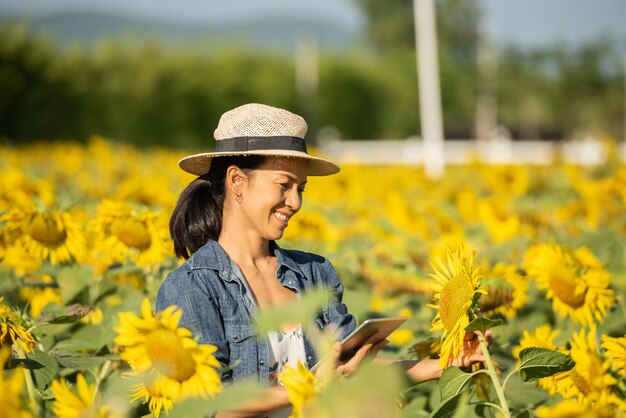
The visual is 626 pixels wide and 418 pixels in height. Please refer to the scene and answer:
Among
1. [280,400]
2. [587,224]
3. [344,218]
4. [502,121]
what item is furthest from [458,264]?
[502,121]

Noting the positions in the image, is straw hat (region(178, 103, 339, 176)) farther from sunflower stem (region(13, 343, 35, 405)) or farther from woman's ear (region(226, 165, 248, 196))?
sunflower stem (region(13, 343, 35, 405))

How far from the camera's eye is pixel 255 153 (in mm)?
2168

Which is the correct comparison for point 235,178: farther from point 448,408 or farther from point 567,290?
point 567,290

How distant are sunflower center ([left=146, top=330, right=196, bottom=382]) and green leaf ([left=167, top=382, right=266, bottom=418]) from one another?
0.22 metres

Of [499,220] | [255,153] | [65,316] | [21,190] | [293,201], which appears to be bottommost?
[499,220]

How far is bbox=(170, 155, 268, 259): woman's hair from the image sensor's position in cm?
230

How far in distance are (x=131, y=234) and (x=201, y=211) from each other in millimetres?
834

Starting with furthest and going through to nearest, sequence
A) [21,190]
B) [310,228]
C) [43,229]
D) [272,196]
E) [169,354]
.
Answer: [310,228]
[21,190]
[43,229]
[272,196]
[169,354]

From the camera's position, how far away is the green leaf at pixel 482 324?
6.26ft

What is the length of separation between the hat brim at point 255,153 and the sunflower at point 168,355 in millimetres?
551

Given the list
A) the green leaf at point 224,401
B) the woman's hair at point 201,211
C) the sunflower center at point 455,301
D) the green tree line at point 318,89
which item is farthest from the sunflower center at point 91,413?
the green tree line at point 318,89

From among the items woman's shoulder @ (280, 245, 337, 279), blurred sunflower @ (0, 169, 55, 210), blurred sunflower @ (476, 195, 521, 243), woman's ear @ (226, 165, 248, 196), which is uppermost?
woman's ear @ (226, 165, 248, 196)

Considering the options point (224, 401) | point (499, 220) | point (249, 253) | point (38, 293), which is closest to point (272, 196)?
point (249, 253)

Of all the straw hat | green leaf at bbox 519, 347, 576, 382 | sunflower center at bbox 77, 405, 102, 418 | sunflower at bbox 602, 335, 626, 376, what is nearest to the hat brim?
the straw hat
